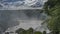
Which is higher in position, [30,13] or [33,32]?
[30,13]

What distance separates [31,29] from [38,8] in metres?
0.28

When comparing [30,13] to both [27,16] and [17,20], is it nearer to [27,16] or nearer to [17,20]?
[27,16]

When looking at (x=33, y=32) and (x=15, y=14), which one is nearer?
(x=33, y=32)

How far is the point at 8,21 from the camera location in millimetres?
2234

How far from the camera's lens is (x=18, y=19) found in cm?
221

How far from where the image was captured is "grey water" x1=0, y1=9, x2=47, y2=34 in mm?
2179

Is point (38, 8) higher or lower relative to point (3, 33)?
higher

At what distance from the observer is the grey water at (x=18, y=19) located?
218cm

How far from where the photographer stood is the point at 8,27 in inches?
86.8

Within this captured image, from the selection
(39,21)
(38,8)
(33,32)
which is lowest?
(33,32)

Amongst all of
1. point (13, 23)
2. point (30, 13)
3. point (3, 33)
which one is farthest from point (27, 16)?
point (3, 33)

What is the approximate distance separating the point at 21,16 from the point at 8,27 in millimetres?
218

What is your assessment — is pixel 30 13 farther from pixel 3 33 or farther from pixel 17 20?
pixel 3 33

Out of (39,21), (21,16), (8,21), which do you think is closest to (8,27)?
(8,21)
